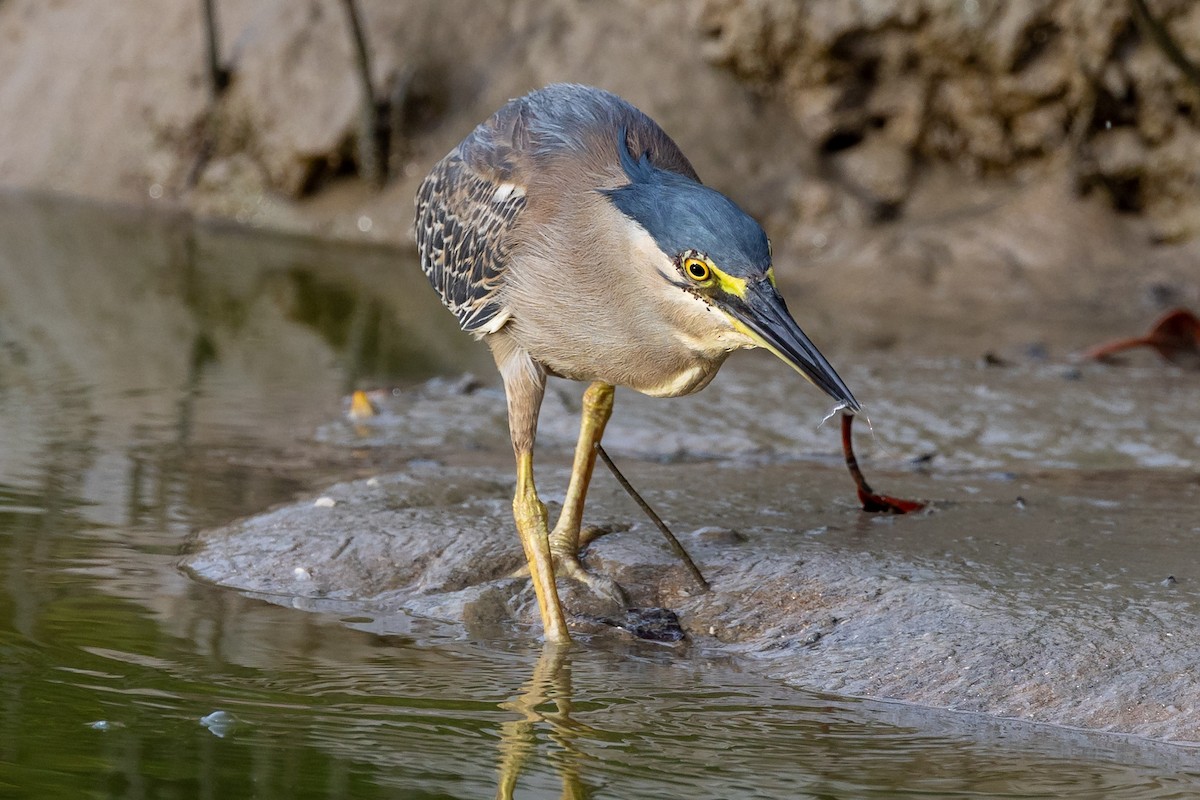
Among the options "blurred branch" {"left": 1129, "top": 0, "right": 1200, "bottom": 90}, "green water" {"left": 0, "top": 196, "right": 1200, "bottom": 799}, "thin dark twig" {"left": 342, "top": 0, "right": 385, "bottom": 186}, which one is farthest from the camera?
"thin dark twig" {"left": 342, "top": 0, "right": 385, "bottom": 186}

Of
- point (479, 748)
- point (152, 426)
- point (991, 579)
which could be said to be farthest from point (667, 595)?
point (152, 426)

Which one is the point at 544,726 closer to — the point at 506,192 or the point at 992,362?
the point at 506,192

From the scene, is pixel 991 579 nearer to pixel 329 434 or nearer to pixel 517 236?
pixel 517 236

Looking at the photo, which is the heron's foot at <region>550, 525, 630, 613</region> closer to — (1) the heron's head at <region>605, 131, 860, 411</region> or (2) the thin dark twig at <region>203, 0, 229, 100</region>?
(1) the heron's head at <region>605, 131, 860, 411</region>

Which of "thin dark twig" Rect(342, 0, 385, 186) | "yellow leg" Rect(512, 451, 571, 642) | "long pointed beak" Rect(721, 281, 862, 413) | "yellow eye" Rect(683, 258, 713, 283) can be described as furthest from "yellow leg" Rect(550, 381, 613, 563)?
"thin dark twig" Rect(342, 0, 385, 186)

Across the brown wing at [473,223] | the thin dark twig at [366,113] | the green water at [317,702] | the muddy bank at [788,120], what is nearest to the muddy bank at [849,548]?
the green water at [317,702]

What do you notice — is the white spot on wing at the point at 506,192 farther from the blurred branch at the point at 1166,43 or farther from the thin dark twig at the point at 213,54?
the thin dark twig at the point at 213,54

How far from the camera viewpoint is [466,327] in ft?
14.0

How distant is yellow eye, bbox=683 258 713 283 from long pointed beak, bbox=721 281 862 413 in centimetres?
9

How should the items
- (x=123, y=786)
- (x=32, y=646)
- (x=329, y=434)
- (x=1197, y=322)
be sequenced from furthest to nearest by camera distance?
(x=1197, y=322) < (x=329, y=434) < (x=32, y=646) < (x=123, y=786)

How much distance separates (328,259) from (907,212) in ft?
12.9

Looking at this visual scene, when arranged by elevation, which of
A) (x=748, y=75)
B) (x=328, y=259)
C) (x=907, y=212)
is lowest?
(x=328, y=259)

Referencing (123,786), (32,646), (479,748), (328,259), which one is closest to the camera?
(123,786)

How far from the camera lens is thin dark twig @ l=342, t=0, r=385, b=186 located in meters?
10.8
